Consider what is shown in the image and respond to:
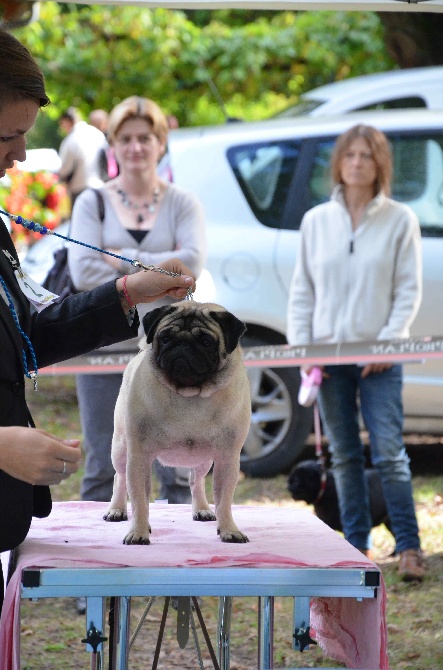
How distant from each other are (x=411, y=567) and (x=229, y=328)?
2.92 m

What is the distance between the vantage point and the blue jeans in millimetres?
4875

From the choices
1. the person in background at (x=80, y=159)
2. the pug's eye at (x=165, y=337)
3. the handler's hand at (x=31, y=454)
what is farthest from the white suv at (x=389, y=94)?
the handler's hand at (x=31, y=454)

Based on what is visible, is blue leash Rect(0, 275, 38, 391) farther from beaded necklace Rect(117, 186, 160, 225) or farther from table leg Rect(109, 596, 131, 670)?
beaded necklace Rect(117, 186, 160, 225)

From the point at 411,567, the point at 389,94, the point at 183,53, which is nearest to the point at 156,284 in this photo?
the point at 411,567

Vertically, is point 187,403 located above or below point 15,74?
below

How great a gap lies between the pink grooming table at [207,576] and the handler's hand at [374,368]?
2338 mm

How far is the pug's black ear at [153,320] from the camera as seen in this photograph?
248cm

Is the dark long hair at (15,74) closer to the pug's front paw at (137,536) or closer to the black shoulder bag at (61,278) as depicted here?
the pug's front paw at (137,536)

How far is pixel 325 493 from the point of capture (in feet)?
17.4

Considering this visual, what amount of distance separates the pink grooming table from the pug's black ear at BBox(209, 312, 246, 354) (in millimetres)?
463

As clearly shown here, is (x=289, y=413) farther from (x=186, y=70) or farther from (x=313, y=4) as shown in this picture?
(x=186, y=70)

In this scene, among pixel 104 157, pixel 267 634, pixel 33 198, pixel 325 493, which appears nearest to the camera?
pixel 267 634

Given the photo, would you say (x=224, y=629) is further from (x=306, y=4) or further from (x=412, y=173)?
(x=412, y=173)

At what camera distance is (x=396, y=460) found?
16.1ft
